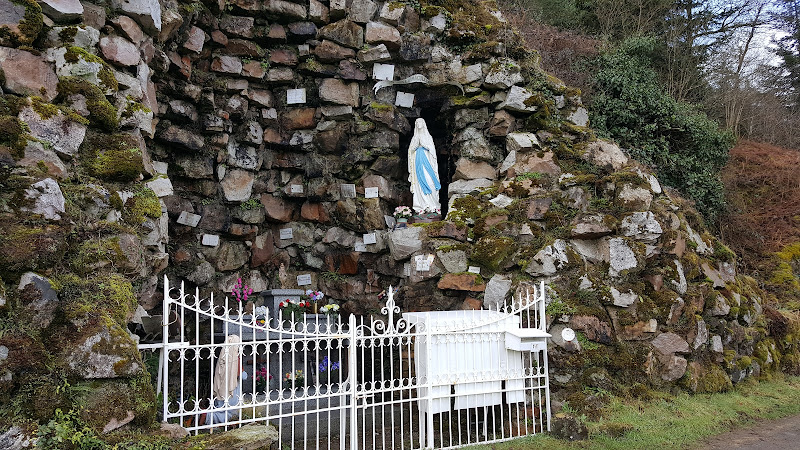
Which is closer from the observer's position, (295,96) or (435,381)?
(435,381)

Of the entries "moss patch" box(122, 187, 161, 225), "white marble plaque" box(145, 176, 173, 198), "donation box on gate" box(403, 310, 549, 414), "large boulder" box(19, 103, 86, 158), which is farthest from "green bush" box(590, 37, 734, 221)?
"large boulder" box(19, 103, 86, 158)

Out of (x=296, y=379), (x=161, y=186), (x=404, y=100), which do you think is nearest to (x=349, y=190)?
(x=404, y=100)

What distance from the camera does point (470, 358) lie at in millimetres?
6090

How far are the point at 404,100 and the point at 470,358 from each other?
6.07 m

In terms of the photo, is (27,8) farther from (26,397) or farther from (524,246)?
(524,246)

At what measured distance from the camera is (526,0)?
15547 mm

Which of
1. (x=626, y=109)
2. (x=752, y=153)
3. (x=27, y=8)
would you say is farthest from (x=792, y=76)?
(x=27, y=8)

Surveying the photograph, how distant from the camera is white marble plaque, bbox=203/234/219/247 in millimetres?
9922

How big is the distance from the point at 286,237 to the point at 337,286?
55.9 inches

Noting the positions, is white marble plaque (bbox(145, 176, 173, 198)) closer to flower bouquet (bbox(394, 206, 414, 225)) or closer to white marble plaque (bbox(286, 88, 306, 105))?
flower bouquet (bbox(394, 206, 414, 225))

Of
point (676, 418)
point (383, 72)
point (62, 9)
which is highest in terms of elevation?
point (383, 72)

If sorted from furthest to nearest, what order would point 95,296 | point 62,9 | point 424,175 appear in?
point 424,175 < point 62,9 < point 95,296

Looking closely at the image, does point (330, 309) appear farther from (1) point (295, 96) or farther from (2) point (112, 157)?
(2) point (112, 157)

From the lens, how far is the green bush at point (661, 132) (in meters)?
11.2
